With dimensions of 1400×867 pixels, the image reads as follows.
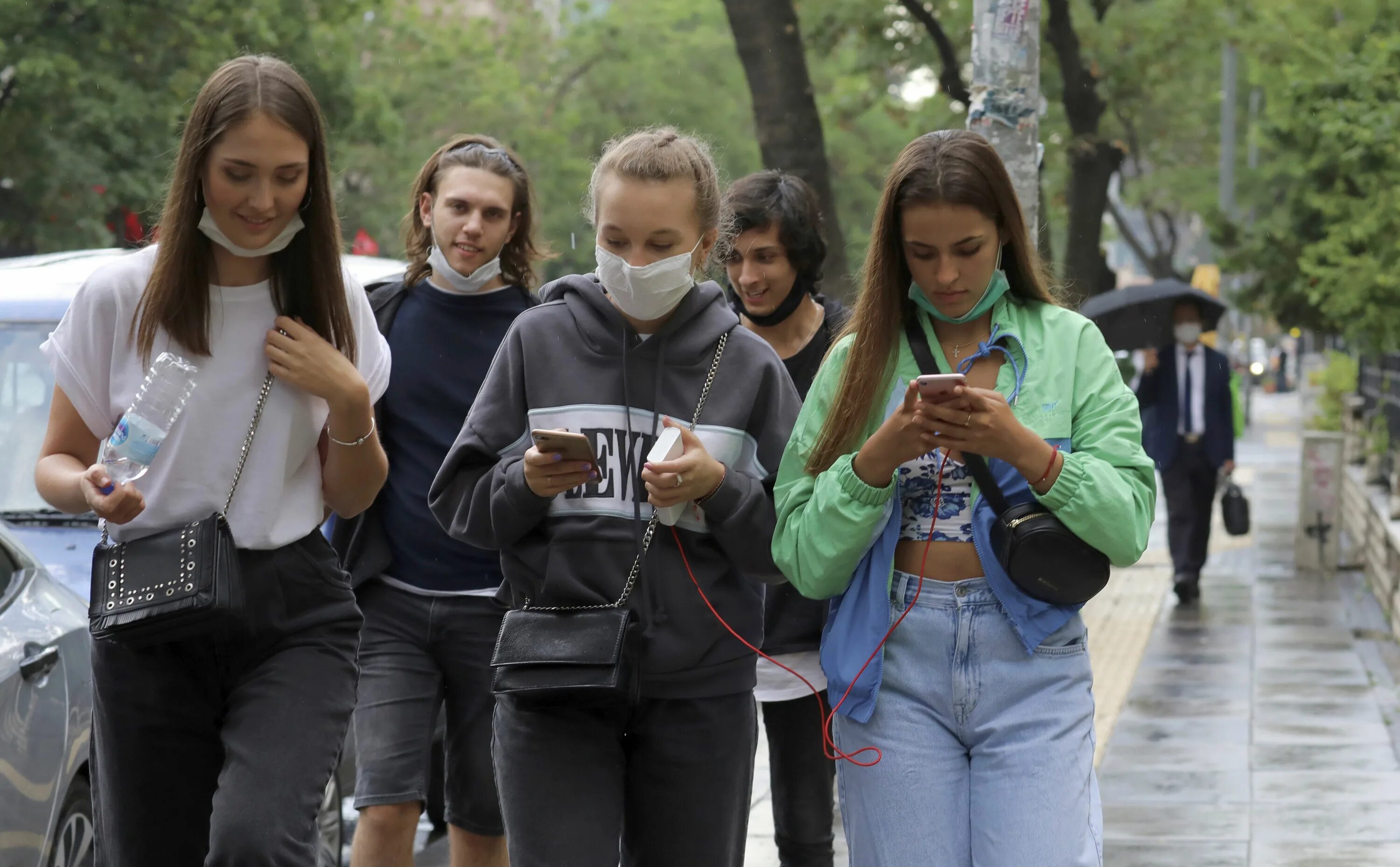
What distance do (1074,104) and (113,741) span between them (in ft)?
50.4

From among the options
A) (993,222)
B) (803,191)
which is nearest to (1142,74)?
(803,191)

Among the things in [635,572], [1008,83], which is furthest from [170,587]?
[1008,83]

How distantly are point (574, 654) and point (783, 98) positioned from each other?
7.29m

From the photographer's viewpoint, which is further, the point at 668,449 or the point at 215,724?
the point at 215,724

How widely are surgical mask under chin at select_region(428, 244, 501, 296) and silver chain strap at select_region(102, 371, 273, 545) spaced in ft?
5.07

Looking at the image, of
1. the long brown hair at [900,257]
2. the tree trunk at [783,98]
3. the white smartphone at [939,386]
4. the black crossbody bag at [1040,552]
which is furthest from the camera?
the tree trunk at [783,98]

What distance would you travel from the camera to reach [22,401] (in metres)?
6.30

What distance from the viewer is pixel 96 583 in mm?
3396

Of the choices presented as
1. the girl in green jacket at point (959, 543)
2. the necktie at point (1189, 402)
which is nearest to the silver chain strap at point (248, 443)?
the girl in green jacket at point (959, 543)

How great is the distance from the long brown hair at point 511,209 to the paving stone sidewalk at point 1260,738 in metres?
3.12

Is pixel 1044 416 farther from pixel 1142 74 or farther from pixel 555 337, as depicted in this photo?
pixel 1142 74

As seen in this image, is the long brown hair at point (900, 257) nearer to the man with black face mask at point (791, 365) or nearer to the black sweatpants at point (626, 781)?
the black sweatpants at point (626, 781)

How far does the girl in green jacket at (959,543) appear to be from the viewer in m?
3.22

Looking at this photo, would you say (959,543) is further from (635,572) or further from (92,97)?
(92,97)
